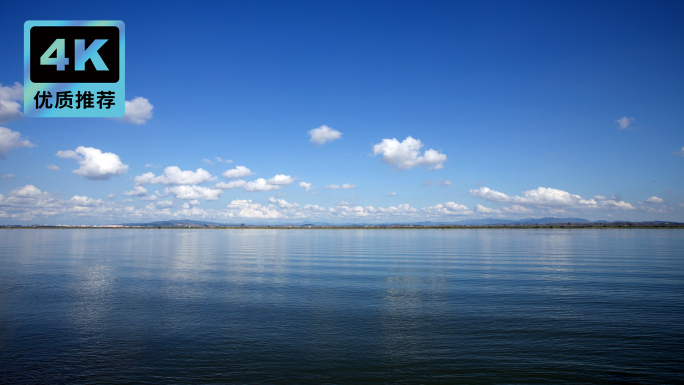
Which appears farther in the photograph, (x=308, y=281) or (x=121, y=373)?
(x=308, y=281)

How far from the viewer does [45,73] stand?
32562 mm

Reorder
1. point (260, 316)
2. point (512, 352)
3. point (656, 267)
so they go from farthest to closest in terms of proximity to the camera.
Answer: point (656, 267)
point (260, 316)
point (512, 352)

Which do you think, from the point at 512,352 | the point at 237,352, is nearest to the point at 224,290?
the point at 237,352

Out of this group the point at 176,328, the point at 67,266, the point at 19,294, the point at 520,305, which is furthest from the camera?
the point at 67,266

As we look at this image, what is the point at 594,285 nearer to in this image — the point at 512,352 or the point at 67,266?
the point at 512,352

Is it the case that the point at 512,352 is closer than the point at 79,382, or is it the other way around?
the point at 79,382

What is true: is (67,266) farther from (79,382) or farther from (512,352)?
(512,352)

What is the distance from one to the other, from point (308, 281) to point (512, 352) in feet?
66.5

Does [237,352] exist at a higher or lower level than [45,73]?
lower

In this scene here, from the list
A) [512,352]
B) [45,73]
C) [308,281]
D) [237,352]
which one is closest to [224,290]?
[308,281]

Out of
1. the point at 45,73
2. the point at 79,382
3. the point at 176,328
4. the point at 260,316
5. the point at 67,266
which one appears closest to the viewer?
the point at 79,382

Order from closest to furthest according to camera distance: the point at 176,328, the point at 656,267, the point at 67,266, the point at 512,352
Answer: the point at 512,352 < the point at 176,328 < the point at 656,267 < the point at 67,266

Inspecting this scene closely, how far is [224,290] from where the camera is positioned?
2925 centimetres

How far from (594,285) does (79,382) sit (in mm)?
34482
